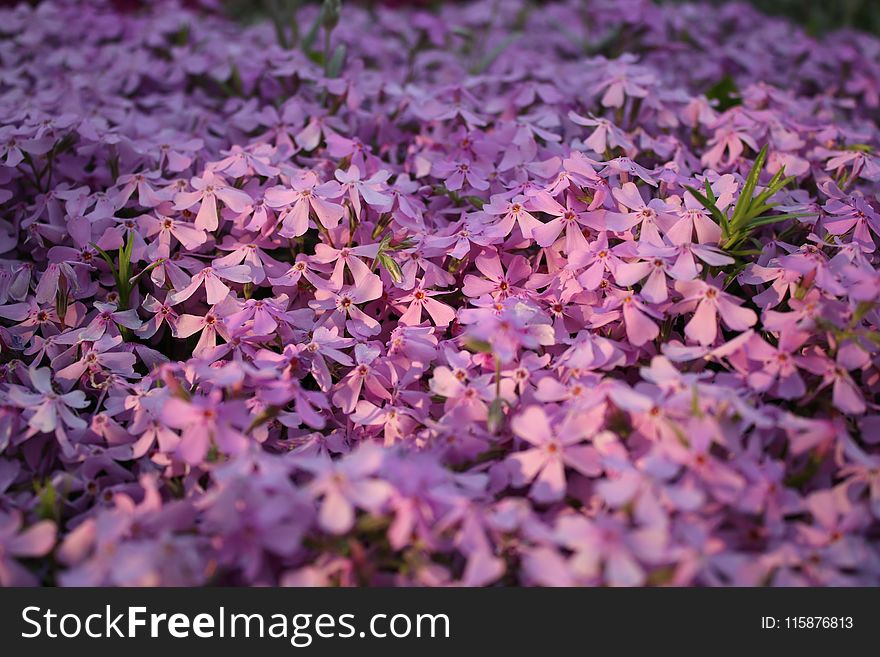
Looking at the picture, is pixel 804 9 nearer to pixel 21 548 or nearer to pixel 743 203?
pixel 743 203

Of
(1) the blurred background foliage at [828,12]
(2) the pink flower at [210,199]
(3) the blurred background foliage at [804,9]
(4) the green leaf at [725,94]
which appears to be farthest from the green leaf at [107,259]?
(1) the blurred background foliage at [828,12]

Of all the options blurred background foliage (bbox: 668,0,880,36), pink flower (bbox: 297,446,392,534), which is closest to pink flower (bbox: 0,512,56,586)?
pink flower (bbox: 297,446,392,534)

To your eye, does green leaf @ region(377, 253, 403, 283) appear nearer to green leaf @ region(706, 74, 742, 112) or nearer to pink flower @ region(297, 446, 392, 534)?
pink flower @ region(297, 446, 392, 534)

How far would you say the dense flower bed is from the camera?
3.53 ft

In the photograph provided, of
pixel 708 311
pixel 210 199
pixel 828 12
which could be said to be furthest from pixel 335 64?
pixel 828 12

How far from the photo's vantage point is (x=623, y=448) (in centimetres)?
118

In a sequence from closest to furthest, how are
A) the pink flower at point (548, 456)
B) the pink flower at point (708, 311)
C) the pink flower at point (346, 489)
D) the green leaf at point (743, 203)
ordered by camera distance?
the pink flower at point (346, 489), the pink flower at point (548, 456), the pink flower at point (708, 311), the green leaf at point (743, 203)

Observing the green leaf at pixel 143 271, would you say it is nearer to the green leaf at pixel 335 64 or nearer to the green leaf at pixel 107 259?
the green leaf at pixel 107 259

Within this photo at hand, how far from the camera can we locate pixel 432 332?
1.54 meters

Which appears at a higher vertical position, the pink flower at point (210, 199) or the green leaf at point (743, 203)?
the green leaf at point (743, 203)

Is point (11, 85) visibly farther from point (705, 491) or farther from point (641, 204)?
point (705, 491)

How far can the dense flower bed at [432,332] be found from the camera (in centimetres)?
108
